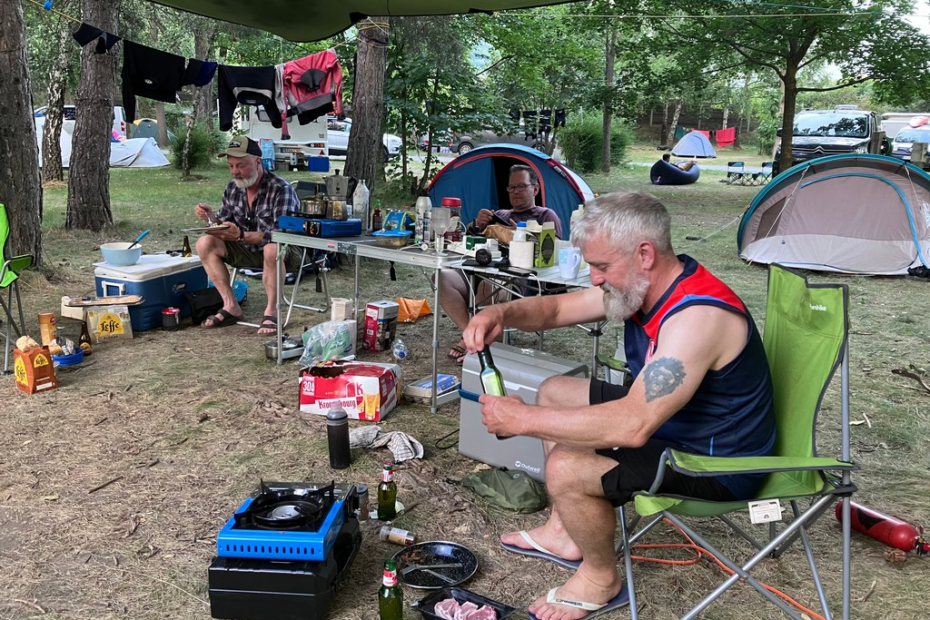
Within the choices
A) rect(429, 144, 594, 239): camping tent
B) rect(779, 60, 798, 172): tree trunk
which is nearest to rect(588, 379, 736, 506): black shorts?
rect(429, 144, 594, 239): camping tent

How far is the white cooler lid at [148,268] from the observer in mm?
4629

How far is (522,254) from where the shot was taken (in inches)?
130

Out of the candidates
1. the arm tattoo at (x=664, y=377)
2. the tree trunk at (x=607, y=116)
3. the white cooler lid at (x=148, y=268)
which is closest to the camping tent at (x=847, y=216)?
the white cooler lid at (x=148, y=268)

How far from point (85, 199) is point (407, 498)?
6.30 meters

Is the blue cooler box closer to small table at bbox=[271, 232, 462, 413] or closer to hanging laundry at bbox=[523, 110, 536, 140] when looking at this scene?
small table at bbox=[271, 232, 462, 413]

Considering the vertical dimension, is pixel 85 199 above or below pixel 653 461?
above

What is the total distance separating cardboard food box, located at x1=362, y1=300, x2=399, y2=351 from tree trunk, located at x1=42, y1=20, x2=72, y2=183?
9678 mm

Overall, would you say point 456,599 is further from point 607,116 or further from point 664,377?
point 607,116

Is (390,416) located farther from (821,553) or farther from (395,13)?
(395,13)

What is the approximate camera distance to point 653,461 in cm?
183

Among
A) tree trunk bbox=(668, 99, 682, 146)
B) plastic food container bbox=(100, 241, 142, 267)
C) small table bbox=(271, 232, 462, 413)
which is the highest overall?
tree trunk bbox=(668, 99, 682, 146)

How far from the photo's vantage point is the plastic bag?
4.12 m

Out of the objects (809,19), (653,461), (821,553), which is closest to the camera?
(653,461)

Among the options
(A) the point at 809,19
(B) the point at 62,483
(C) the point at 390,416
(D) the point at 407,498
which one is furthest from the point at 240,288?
(A) the point at 809,19
